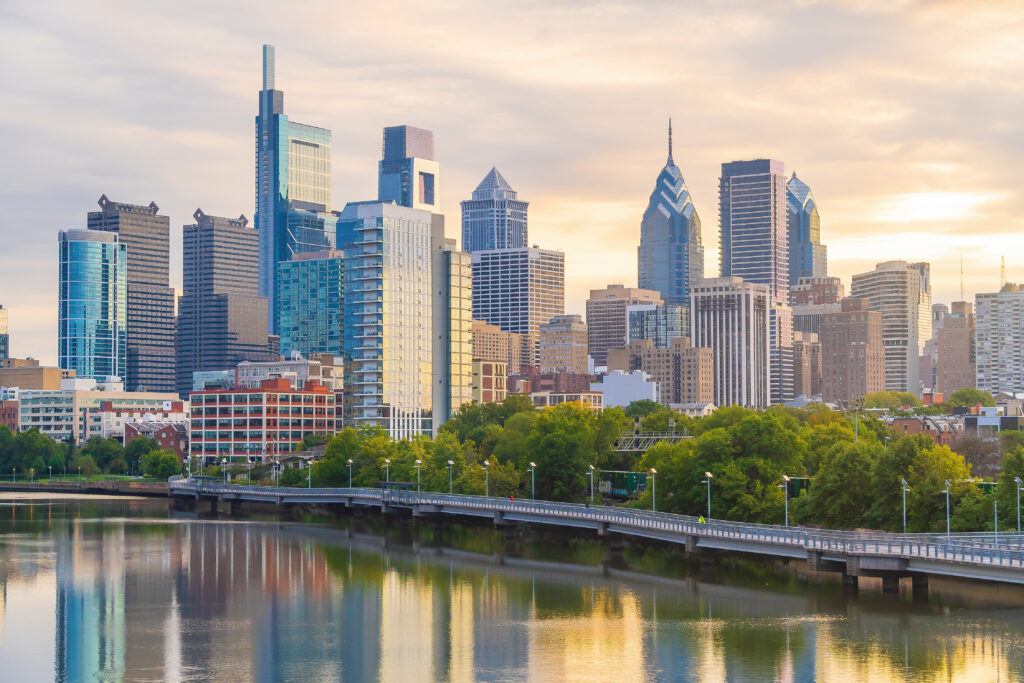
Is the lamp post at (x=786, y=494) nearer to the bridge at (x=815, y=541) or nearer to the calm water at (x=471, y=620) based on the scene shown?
the bridge at (x=815, y=541)

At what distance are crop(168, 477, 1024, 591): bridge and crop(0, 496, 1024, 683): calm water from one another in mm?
2049

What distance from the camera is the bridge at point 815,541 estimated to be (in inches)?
3349

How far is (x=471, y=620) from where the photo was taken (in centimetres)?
8844

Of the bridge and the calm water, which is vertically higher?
the bridge

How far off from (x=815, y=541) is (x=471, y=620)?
2269 cm

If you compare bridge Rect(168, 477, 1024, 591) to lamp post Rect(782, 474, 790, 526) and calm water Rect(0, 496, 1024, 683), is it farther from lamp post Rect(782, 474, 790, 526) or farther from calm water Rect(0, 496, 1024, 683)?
calm water Rect(0, 496, 1024, 683)

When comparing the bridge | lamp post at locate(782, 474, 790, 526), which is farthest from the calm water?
lamp post at locate(782, 474, 790, 526)

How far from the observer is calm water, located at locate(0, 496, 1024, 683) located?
73.5 metres

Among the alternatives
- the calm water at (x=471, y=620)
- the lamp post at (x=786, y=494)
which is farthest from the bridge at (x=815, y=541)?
the calm water at (x=471, y=620)

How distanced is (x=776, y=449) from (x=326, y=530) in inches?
2187

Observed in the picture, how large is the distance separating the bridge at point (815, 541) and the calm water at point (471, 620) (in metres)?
2.05

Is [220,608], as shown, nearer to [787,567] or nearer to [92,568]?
[92,568]

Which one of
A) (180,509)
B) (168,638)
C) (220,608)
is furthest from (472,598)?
(180,509)

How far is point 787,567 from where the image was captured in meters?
108
